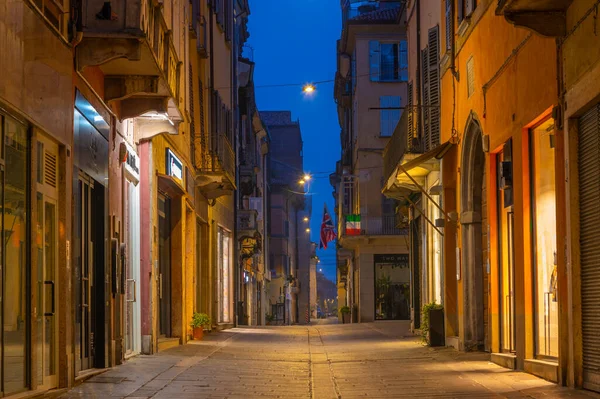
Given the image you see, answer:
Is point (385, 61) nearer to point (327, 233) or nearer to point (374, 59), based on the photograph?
point (374, 59)

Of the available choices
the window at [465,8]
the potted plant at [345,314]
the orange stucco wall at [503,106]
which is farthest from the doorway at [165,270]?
the potted plant at [345,314]

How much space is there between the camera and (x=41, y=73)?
984cm

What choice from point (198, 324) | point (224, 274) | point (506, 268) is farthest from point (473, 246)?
point (224, 274)

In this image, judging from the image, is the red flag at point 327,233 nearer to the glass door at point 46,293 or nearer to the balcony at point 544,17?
the balcony at point 544,17

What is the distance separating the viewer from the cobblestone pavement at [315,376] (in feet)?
35.4

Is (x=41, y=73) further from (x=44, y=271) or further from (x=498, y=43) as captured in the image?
(x=498, y=43)

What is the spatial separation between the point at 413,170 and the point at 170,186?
600cm

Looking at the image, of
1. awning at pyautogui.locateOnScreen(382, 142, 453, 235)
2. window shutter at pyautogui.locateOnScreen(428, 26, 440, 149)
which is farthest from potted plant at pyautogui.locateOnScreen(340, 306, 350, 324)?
window shutter at pyautogui.locateOnScreen(428, 26, 440, 149)

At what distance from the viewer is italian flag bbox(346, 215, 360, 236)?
4394cm

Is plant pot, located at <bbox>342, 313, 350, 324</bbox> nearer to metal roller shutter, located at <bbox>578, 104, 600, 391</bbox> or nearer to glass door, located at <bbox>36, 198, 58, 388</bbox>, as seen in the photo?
metal roller shutter, located at <bbox>578, 104, 600, 391</bbox>

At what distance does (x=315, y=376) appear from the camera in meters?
13.3

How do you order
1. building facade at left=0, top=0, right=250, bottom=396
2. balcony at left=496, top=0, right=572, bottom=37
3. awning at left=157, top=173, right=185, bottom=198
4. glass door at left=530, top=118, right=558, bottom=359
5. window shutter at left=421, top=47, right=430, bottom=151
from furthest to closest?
1. window shutter at left=421, top=47, right=430, bottom=151
2. awning at left=157, top=173, right=185, bottom=198
3. glass door at left=530, top=118, right=558, bottom=359
4. balcony at left=496, top=0, right=572, bottom=37
5. building facade at left=0, top=0, right=250, bottom=396

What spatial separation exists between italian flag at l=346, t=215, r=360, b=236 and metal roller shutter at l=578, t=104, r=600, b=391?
Result: 1313 inches

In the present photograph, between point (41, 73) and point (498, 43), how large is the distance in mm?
7326
